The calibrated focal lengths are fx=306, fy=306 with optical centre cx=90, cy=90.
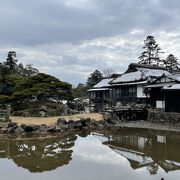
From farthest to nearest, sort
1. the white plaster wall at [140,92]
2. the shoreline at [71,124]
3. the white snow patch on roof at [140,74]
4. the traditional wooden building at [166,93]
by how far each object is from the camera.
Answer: the white snow patch on roof at [140,74], the white plaster wall at [140,92], the traditional wooden building at [166,93], the shoreline at [71,124]


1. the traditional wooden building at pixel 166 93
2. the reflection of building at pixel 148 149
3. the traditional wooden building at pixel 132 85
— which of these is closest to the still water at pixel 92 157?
the reflection of building at pixel 148 149

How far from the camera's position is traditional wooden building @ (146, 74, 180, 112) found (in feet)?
92.8

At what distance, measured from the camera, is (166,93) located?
29344mm

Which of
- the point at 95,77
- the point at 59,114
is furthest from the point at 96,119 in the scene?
the point at 95,77

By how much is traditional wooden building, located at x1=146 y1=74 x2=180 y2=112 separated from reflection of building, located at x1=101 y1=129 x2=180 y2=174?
15.4 feet

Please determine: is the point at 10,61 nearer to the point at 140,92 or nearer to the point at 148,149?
the point at 140,92

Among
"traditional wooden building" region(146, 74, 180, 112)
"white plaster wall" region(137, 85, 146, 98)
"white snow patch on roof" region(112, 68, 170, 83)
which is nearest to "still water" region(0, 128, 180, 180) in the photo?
"traditional wooden building" region(146, 74, 180, 112)

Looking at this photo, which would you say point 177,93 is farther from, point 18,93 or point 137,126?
point 18,93

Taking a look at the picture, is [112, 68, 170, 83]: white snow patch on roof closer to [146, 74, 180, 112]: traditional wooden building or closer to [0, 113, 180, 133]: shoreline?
[146, 74, 180, 112]: traditional wooden building

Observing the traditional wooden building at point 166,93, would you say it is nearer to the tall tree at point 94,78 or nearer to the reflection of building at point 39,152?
the reflection of building at point 39,152

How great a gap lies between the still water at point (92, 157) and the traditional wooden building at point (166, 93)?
4275 mm

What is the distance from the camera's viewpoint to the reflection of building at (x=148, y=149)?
14.6 m

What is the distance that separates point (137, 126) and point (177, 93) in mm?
4877

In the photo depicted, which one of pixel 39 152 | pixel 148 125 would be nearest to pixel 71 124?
pixel 148 125
